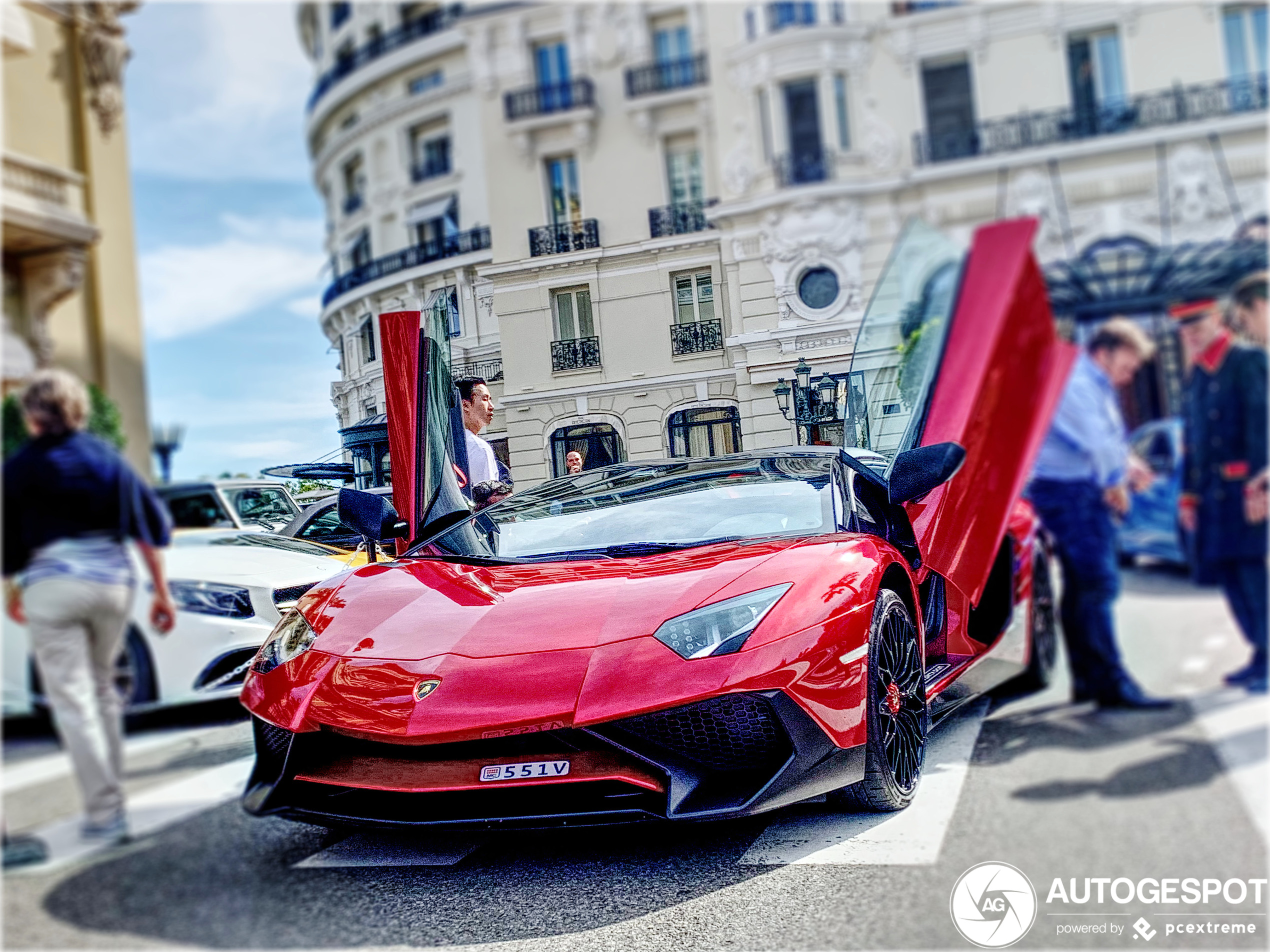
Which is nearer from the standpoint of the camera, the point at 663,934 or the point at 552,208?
the point at 663,934

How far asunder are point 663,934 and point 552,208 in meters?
0.97

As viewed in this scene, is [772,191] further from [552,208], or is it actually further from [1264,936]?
[1264,936]

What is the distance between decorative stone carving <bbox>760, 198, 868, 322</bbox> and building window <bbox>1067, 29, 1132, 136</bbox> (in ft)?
1.51

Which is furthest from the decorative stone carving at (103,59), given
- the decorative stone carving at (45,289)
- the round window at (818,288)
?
the round window at (818,288)

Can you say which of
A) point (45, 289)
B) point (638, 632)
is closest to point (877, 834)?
point (638, 632)

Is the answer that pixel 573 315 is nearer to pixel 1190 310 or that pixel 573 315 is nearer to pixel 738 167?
pixel 738 167

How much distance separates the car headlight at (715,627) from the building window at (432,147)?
2.37ft

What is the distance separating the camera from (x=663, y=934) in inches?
49.6

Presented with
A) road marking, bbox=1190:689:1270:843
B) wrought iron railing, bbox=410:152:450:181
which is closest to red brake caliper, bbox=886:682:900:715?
wrought iron railing, bbox=410:152:450:181

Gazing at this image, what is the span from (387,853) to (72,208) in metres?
0.88

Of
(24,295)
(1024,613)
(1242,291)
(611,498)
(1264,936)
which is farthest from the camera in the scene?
(1024,613)

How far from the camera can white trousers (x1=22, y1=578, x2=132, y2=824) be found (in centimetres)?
104

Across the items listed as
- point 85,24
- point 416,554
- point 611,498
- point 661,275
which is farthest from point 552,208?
point 85,24

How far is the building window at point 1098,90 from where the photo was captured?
163cm
